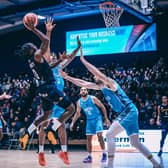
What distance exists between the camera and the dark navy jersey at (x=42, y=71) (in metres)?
6.26

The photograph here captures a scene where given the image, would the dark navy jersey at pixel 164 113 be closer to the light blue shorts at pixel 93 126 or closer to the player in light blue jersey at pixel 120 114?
the light blue shorts at pixel 93 126

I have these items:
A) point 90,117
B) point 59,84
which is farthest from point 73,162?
point 59,84

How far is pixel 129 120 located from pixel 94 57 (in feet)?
46.4

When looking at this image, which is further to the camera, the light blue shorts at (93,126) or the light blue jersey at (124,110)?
the light blue shorts at (93,126)

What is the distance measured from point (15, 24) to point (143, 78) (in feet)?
29.3

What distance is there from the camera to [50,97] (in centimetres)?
649

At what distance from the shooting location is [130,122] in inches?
242

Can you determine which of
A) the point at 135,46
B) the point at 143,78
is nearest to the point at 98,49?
the point at 135,46

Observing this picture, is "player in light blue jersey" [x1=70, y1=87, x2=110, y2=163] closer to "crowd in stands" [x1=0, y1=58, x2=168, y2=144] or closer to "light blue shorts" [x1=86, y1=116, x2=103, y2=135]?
"light blue shorts" [x1=86, y1=116, x2=103, y2=135]

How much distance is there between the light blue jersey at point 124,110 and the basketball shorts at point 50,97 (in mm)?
852

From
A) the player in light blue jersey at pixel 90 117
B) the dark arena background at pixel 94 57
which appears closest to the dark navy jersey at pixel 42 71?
the player in light blue jersey at pixel 90 117

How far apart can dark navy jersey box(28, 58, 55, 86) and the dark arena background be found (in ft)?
23.7

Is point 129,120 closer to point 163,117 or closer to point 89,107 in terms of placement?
point 89,107

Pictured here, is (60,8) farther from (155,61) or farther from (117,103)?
(117,103)
